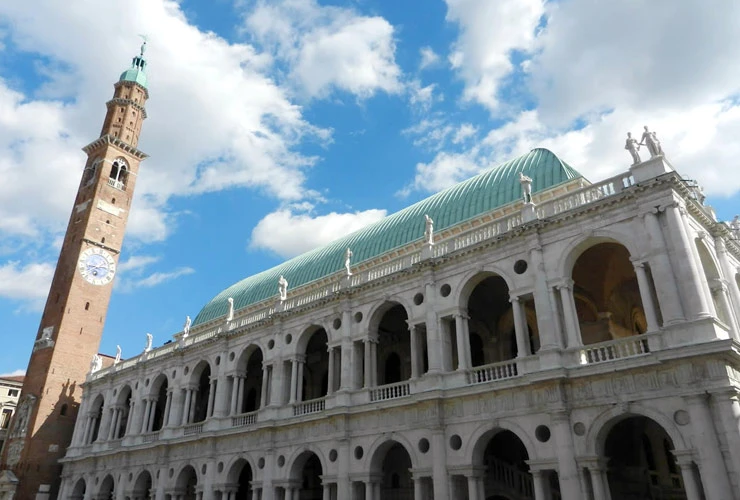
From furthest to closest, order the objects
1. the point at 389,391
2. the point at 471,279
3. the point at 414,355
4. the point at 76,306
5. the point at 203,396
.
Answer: the point at 76,306
the point at 203,396
the point at 389,391
the point at 414,355
the point at 471,279

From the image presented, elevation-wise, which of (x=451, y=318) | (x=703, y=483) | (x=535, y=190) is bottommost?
(x=703, y=483)

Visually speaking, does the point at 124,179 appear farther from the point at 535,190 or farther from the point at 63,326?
the point at 535,190

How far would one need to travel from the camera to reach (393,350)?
32.6 m

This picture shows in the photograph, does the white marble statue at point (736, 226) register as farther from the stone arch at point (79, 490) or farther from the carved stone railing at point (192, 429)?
the stone arch at point (79, 490)

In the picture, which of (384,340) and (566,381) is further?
(384,340)

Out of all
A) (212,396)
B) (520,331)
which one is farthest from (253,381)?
(520,331)

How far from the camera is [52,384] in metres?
47.6

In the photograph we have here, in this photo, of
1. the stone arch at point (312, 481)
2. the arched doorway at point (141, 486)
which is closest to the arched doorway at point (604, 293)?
the stone arch at point (312, 481)

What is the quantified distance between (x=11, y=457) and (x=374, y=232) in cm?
3638

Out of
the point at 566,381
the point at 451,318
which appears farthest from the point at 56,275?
the point at 566,381

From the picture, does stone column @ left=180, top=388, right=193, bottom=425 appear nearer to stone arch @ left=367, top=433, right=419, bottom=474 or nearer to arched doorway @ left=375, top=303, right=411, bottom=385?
arched doorway @ left=375, top=303, right=411, bottom=385

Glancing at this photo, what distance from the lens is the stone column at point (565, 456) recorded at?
18.7m

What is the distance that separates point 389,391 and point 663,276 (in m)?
13.2

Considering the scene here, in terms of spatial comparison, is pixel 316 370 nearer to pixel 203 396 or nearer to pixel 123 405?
pixel 203 396
